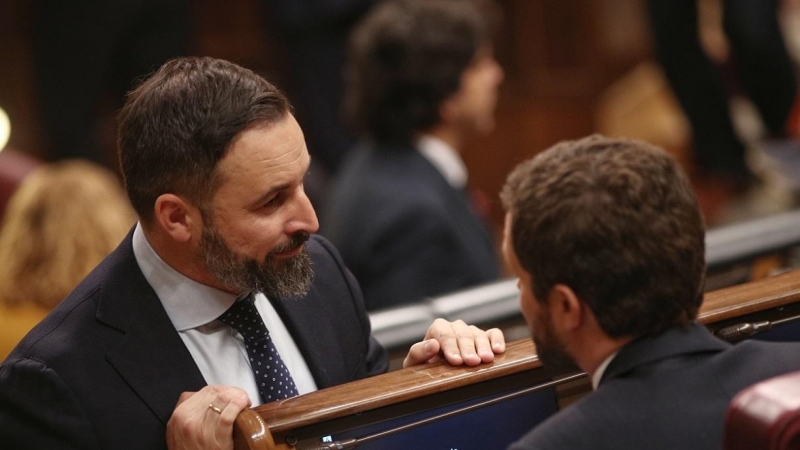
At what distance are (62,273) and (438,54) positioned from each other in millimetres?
1494

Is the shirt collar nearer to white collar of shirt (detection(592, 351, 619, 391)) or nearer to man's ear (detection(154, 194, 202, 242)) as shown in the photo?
man's ear (detection(154, 194, 202, 242))

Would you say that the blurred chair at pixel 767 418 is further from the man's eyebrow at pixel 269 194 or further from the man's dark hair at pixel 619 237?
the man's eyebrow at pixel 269 194

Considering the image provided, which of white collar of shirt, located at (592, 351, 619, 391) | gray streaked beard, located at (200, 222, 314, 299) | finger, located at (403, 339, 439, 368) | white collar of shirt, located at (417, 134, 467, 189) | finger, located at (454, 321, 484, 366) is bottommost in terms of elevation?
white collar of shirt, located at (417, 134, 467, 189)

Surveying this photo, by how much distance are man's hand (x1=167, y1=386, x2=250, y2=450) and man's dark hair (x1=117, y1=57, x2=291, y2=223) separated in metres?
0.33

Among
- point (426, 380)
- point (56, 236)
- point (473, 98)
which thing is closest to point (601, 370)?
point (426, 380)

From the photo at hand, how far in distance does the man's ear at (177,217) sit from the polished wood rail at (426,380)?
13.1 inches

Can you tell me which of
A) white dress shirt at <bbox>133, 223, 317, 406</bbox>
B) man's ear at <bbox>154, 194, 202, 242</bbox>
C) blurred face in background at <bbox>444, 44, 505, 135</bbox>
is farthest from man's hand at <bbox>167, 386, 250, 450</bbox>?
blurred face in background at <bbox>444, 44, 505, 135</bbox>

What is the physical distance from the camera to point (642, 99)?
601 centimetres

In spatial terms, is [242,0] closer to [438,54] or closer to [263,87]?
[438,54]

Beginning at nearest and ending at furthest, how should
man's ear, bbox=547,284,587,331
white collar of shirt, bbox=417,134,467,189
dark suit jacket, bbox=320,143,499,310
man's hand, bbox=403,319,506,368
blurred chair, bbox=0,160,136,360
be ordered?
man's ear, bbox=547,284,587,331, man's hand, bbox=403,319,506,368, blurred chair, bbox=0,160,136,360, dark suit jacket, bbox=320,143,499,310, white collar of shirt, bbox=417,134,467,189

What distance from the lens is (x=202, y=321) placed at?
6.12 ft

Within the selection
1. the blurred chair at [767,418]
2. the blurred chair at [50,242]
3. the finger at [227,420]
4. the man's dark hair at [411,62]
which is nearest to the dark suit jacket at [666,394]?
the blurred chair at [767,418]

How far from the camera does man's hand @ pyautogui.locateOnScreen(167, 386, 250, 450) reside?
160 centimetres

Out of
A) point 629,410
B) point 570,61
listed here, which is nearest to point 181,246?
point 629,410
